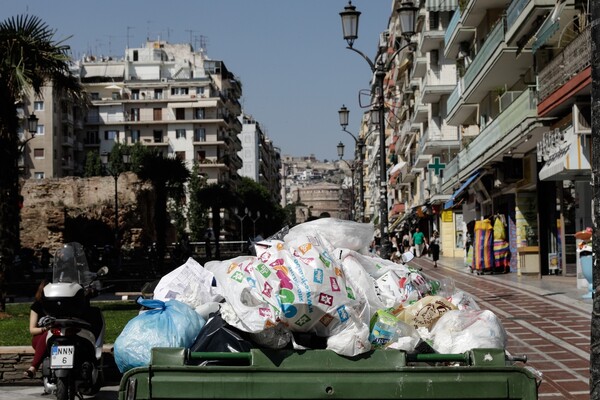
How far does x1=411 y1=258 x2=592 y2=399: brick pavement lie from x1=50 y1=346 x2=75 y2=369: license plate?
13.5 ft

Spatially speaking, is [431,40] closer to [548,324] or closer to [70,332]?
[548,324]

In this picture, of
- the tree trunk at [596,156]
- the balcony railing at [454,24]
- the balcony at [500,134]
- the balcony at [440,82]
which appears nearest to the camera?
the tree trunk at [596,156]

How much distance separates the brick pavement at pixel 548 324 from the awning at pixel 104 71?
292ft

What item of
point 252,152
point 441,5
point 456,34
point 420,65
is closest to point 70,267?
point 456,34

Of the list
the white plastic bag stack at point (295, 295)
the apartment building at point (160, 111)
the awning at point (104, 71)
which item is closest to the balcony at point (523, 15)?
the white plastic bag stack at point (295, 295)

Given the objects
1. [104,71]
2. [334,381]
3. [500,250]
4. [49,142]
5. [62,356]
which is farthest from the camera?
[104,71]

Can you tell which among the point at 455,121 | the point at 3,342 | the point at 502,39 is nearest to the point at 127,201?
the point at 455,121

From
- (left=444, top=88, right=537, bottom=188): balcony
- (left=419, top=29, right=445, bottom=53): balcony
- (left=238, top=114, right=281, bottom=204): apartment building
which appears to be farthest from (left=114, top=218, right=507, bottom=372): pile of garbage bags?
(left=238, top=114, right=281, bottom=204): apartment building

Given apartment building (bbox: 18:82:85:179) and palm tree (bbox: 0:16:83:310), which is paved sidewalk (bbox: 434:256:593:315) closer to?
palm tree (bbox: 0:16:83:310)

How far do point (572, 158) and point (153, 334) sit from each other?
1614 centimetres

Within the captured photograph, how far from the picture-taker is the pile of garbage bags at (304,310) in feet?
13.7

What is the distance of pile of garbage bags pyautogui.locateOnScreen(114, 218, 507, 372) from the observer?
4.17m

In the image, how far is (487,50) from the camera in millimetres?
29328

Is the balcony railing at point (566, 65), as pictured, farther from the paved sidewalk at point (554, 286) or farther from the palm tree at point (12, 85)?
the palm tree at point (12, 85)
